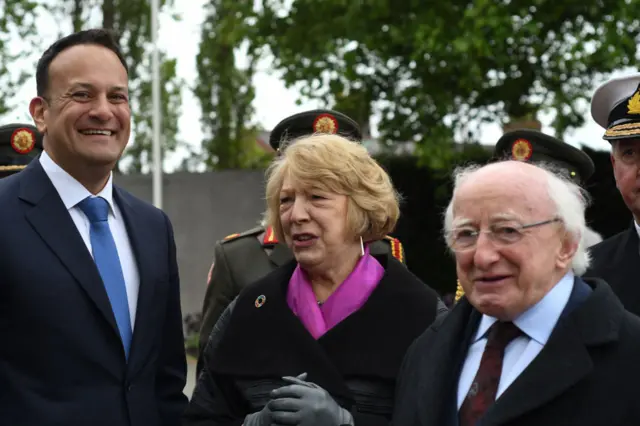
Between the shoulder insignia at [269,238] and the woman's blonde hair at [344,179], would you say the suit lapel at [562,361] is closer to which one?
the woman's blonde hair at [344,179]

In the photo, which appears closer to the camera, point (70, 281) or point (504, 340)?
point (504, 340)

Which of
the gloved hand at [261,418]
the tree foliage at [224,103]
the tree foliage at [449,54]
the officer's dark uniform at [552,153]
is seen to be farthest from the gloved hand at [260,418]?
the tree foliage at [224,103]

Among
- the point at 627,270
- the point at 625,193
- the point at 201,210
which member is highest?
the point at 625,193

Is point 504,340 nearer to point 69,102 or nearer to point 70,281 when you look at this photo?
point 70,281

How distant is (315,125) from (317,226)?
4.50ft

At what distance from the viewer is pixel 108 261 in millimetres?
3479

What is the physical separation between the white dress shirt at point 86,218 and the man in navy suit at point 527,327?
1119mm

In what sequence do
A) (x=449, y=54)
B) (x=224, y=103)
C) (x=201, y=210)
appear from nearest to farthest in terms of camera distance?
(x=449, y=54), (x=201, y=210), (x=224, y=103)

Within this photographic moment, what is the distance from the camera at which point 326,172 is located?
3.52 meters

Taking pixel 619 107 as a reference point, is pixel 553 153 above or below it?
below

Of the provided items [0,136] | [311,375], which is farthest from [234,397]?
[0,136]

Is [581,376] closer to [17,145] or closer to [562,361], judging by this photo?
[562,361]

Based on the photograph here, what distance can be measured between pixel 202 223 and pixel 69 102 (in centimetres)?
1262

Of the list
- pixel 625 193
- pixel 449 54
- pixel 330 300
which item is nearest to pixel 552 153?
pixel 625 193
